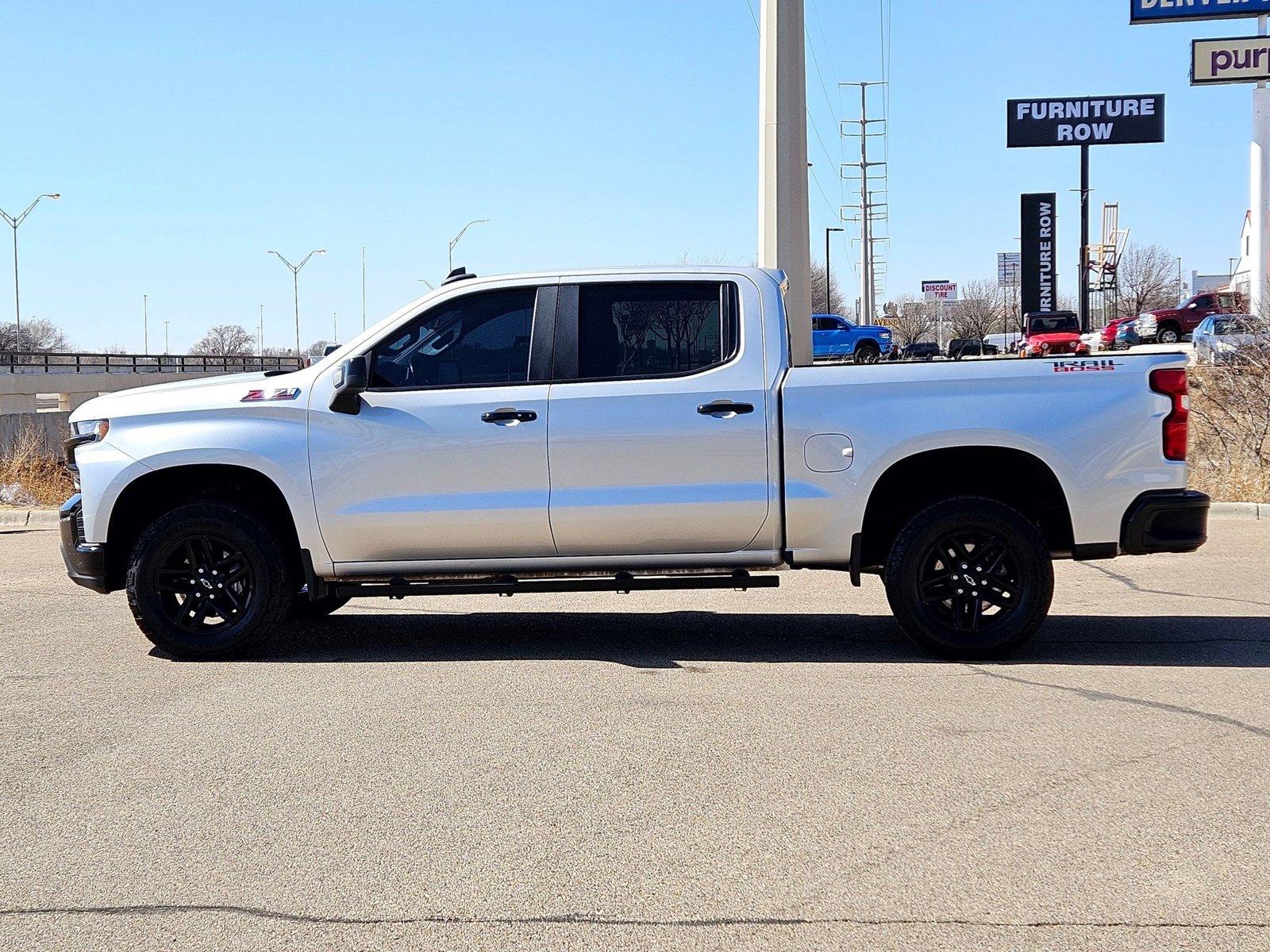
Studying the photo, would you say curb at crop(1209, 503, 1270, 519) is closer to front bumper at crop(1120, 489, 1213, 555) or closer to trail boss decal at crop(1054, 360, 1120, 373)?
front bumper at crop(1120, 489, 1213, 555)

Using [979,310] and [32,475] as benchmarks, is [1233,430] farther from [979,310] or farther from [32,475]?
[979,310]

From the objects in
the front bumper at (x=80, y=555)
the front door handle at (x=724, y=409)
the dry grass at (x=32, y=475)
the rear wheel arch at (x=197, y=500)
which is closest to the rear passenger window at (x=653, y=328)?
the front door handle at (x=724, y=409)

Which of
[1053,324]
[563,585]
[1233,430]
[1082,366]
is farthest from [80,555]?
[1053,324]

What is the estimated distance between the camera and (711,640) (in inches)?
327

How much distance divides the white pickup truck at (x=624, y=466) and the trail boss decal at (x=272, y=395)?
0.04 feet

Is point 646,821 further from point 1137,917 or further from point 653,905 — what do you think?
point 1137,917

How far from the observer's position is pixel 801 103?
17719mm

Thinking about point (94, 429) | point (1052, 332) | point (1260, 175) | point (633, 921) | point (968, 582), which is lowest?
point (633, 921)

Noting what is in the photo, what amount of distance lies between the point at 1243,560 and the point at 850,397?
527cm

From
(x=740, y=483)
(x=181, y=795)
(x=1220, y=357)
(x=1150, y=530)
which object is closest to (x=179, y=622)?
(x=181, y=795)

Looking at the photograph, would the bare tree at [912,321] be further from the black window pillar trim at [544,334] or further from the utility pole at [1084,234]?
the black window pillar trim at [544,334]

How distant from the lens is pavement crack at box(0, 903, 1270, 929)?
387 centimetres

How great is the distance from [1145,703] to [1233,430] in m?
12.2

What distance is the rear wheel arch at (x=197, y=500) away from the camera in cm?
796
